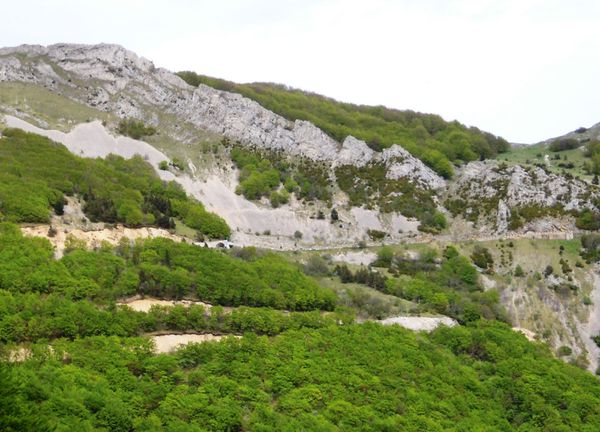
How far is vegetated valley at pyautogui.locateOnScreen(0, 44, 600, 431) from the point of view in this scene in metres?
38.4

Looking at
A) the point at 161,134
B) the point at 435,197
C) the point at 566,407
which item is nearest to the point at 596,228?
the point at 435,197

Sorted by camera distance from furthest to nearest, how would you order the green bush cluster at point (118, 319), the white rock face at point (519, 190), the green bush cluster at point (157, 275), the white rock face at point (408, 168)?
A: the white rock face at point (408, 168) → the white rock face at point (519, 190) → the green bush cluster at point (157, 275) → the green bush cluster at point (118, 319)

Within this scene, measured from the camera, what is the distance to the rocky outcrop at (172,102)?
292 feet

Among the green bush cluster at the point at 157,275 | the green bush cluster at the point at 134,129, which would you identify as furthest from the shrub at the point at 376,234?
the green bush cluster at the point at 134,129

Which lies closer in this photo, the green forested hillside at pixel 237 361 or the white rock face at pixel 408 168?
the green forested hillside at pixel 237 361

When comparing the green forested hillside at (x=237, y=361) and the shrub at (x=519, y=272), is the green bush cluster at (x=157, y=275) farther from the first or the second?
the shrub at (x=519, y=272)

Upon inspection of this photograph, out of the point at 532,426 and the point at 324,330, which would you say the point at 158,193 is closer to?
the point at 324,330

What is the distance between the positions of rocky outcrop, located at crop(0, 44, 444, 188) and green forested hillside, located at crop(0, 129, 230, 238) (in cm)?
1707

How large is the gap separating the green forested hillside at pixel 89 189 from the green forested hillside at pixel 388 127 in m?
30.9

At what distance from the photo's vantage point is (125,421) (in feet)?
110

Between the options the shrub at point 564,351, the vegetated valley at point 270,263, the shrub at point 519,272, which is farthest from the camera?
the shrub at point 519,272

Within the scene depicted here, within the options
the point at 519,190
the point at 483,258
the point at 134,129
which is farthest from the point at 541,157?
the point at 134,129

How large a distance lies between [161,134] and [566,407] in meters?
63.4

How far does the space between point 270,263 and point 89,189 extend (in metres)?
21.4
